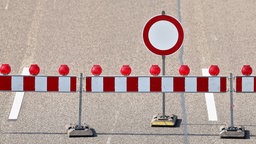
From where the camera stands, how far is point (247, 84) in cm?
1742

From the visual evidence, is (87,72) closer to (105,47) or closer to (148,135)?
(105,47)

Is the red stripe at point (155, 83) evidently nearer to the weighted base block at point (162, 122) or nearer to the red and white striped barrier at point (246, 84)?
the weighted base block at point (162, 122)

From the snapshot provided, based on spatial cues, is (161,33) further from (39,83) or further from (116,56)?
(116,56)

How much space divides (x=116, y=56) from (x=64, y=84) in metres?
5.16

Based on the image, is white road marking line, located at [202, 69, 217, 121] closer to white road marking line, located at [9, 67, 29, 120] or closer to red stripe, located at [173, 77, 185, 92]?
red stripe, located at [173, 77, 185, 92]

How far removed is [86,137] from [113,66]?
4600 mm

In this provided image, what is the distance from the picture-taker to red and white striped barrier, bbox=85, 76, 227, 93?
1747cm

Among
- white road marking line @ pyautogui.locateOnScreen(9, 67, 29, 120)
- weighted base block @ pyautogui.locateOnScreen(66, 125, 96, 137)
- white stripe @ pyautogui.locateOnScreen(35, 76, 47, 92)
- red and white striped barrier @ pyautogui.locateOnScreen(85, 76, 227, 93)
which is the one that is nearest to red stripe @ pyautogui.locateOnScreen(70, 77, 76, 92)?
red and white striped barrier @ pyautogui.locateOnScreen(85, 76, 227, 93)

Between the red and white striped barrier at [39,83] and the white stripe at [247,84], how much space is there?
2709 millimetres

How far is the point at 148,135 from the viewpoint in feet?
57.0

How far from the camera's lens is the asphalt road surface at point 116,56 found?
1775 cm

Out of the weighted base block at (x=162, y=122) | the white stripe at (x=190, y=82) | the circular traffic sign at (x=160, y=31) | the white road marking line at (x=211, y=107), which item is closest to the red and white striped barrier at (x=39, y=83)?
the circular traffic sign at (x=160, y=31)

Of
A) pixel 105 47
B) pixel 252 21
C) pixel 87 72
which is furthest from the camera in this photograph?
pixel 252 21

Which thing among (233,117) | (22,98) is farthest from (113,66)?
(233,117)
